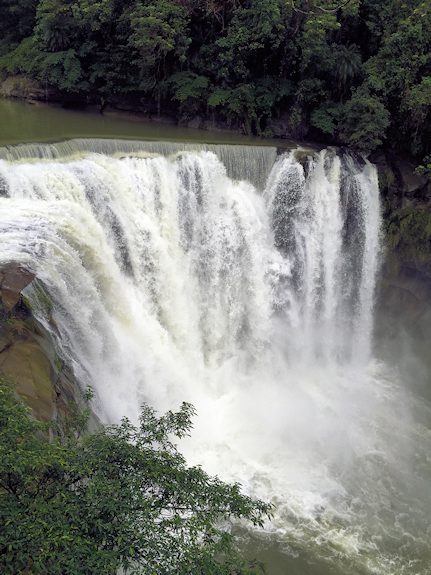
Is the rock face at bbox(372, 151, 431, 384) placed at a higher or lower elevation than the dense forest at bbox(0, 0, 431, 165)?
lower

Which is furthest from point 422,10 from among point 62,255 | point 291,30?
point 62,255

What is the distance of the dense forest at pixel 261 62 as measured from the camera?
59.8 feet

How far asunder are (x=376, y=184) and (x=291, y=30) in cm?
672

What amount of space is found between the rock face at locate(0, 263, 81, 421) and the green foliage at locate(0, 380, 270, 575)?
2.22 m

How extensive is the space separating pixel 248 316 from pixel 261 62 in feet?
33.6

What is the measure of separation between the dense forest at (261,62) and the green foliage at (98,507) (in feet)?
47.7

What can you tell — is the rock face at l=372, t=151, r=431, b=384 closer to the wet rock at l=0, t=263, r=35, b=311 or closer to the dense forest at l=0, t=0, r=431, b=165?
the dense forest at l=0, t=0, r=431, b=165

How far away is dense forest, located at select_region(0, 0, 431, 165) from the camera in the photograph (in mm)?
18234

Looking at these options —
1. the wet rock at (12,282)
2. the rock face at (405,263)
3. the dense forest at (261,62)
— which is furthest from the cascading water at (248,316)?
the dense forest at (261,62)

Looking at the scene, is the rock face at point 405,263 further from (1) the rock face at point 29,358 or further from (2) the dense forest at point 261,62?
(1) the rock face at point 29,358

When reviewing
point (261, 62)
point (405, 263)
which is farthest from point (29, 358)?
point (261, 62)

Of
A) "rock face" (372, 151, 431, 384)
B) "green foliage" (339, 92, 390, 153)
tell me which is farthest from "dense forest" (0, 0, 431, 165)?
"rock face" (372, 151, 431, 384)

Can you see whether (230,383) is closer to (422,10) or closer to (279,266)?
(279,266)

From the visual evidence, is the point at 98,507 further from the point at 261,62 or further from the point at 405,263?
the point at 261,62
